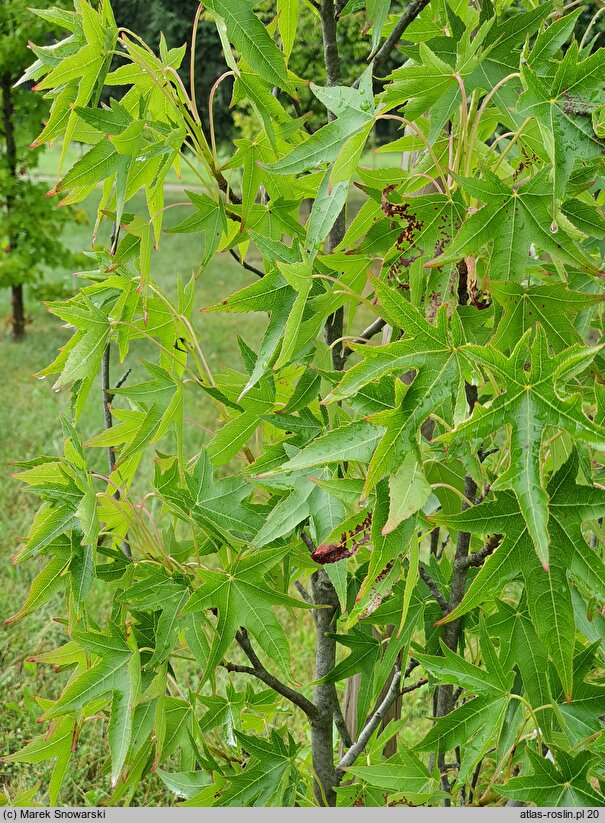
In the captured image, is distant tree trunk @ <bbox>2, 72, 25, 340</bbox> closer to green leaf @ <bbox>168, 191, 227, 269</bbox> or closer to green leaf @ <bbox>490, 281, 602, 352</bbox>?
green leaf @ <bbox>168, 191, 227, 269</bbox>

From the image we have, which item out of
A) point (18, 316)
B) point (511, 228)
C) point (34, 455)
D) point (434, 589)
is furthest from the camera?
point (18, 316)

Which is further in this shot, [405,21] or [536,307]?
[405,21]

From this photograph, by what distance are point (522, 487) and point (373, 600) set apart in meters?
0.22

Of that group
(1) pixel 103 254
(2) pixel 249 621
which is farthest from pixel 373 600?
(1) pixel 103 254

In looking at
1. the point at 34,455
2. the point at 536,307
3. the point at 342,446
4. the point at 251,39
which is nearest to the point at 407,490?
the point at 342,446

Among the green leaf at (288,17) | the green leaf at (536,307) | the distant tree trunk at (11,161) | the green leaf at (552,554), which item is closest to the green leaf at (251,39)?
the green leaf at (288,17)

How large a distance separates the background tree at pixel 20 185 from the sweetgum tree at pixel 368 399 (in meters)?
4.62

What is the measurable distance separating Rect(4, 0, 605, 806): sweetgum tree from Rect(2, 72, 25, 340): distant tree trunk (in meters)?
4.95

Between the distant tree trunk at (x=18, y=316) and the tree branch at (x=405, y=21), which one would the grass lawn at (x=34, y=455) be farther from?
the tree branch at (x=405, y=21)

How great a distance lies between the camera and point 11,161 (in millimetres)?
5715

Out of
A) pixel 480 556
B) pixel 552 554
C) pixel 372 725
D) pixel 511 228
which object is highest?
pixel 511 228

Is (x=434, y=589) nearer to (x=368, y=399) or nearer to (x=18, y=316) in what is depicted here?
(x=368, y=399)

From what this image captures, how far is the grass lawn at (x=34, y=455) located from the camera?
6.95 feet

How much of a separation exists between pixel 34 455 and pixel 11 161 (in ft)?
9.60
